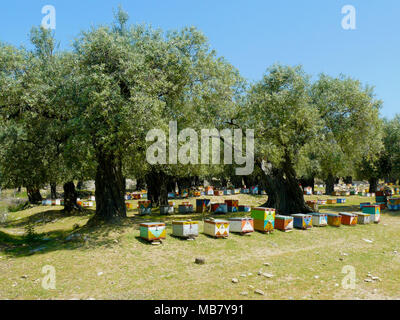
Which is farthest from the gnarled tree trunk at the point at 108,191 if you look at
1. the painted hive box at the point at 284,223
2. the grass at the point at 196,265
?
the painted hive box at the point at 284,223

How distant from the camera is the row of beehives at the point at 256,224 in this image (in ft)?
50.7

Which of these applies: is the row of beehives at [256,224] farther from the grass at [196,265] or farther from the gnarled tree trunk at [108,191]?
the gnarled tree trunk at [108,191]

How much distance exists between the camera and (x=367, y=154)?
2805 cm

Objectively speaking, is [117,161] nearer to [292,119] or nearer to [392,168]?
[292,119]

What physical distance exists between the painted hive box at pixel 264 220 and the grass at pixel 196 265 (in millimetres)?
558

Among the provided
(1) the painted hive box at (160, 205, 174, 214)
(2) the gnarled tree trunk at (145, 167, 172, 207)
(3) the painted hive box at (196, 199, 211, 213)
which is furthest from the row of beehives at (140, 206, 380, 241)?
(2) the gnarled tree trunk at (145, 167, 172, 207)

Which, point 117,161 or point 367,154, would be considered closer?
point 117,161

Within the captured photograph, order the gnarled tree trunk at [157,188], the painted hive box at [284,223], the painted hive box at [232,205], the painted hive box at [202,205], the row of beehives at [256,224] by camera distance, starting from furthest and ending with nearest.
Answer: the gnarled tree trunk at [157,188], the painted hive box at [202,205], the painted hive box at [232,205], the painted hive box at [284,223], the row of beehives at [256,224]

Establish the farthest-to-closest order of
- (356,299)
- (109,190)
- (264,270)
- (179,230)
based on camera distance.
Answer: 1. (109,190)
2. (179,230)
3. (264,270)
4. (356,299)

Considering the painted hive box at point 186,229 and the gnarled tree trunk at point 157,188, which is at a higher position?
the gnarled tree trunk at point 157,188

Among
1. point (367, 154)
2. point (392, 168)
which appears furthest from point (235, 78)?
point (392, 168)

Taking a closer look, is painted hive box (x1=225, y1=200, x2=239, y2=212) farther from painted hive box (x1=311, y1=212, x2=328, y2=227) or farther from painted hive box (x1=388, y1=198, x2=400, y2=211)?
painted hive box (x1=388, y1=198, x2=400, y2=211)

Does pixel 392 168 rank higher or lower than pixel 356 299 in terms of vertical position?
higher
